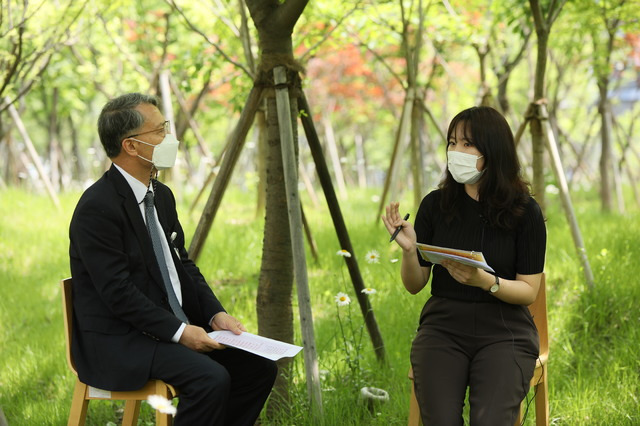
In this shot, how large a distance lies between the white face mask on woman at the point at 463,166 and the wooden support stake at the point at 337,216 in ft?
2.94

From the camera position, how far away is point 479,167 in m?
2.89

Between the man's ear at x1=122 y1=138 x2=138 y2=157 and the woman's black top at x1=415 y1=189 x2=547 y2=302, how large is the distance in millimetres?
1253

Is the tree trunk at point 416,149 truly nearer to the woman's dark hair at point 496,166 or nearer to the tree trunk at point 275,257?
the tree trunk at point 275,257

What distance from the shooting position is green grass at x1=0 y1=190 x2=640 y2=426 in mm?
3559

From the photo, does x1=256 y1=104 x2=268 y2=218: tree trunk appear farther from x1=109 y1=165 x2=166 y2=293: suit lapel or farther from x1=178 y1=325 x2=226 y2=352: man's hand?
x1=178 y1=325 x2=226 y2=352: man's hand

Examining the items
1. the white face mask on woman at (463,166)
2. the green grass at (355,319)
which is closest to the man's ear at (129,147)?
the white face mask on woman at (463,166)

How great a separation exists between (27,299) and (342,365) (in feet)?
10.2

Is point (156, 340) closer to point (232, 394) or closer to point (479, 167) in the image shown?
point (232, 394)

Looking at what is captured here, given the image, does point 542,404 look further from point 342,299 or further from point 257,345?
point 257,345

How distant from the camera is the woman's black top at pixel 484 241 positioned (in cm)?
286

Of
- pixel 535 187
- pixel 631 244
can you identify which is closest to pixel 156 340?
pixel 535 187

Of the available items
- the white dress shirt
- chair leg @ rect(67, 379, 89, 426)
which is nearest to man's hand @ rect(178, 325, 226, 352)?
the white dress shirt

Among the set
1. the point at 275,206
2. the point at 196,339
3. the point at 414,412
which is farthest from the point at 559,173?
the point at 196,339

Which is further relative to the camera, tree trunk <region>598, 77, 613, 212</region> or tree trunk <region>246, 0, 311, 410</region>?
tree trunk <region>598, 77, 613, 212</region>
